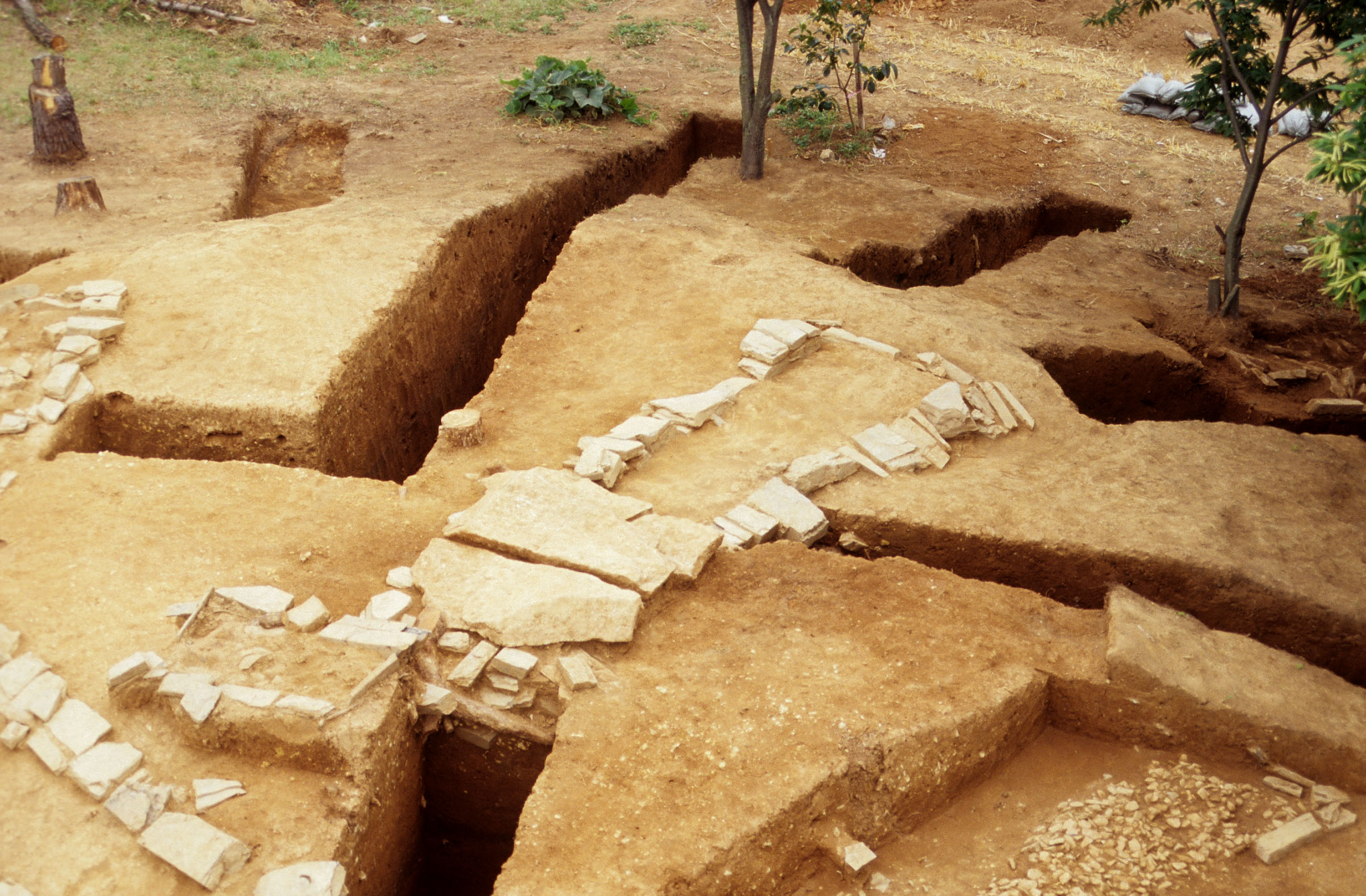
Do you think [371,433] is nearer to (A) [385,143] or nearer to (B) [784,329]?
(B) [784,329]

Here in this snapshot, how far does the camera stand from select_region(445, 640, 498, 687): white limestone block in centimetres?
456

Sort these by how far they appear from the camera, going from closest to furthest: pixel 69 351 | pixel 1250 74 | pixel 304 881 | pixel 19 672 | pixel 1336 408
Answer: pixel 304 881 < pixel 19 672 < pixel 69 351 < pixel 1336 408 < pixel 1250 74

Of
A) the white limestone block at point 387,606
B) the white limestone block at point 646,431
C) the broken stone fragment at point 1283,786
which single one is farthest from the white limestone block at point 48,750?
the broken stone fragment at point 1283,786

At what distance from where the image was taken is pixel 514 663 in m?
4.54

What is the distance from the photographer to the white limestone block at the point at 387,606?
4.76m

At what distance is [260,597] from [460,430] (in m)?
1.70

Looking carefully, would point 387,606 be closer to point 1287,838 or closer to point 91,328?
point 91,328

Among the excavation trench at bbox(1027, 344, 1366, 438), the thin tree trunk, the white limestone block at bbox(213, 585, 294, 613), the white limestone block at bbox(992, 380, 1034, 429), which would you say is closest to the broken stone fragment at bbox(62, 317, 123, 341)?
the white limestone block at bbox(213, 585, 294, 613)

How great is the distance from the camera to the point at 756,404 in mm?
6688

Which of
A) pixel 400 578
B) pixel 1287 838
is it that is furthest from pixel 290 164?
pixel 1287 838

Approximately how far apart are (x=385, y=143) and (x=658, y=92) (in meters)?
3.59

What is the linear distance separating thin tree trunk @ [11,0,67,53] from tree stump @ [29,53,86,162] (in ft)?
10.4

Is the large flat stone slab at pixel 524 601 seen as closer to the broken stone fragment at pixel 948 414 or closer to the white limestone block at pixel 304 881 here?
the white limestone block at pixel 304 881

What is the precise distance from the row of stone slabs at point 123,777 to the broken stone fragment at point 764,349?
4.06 metres
